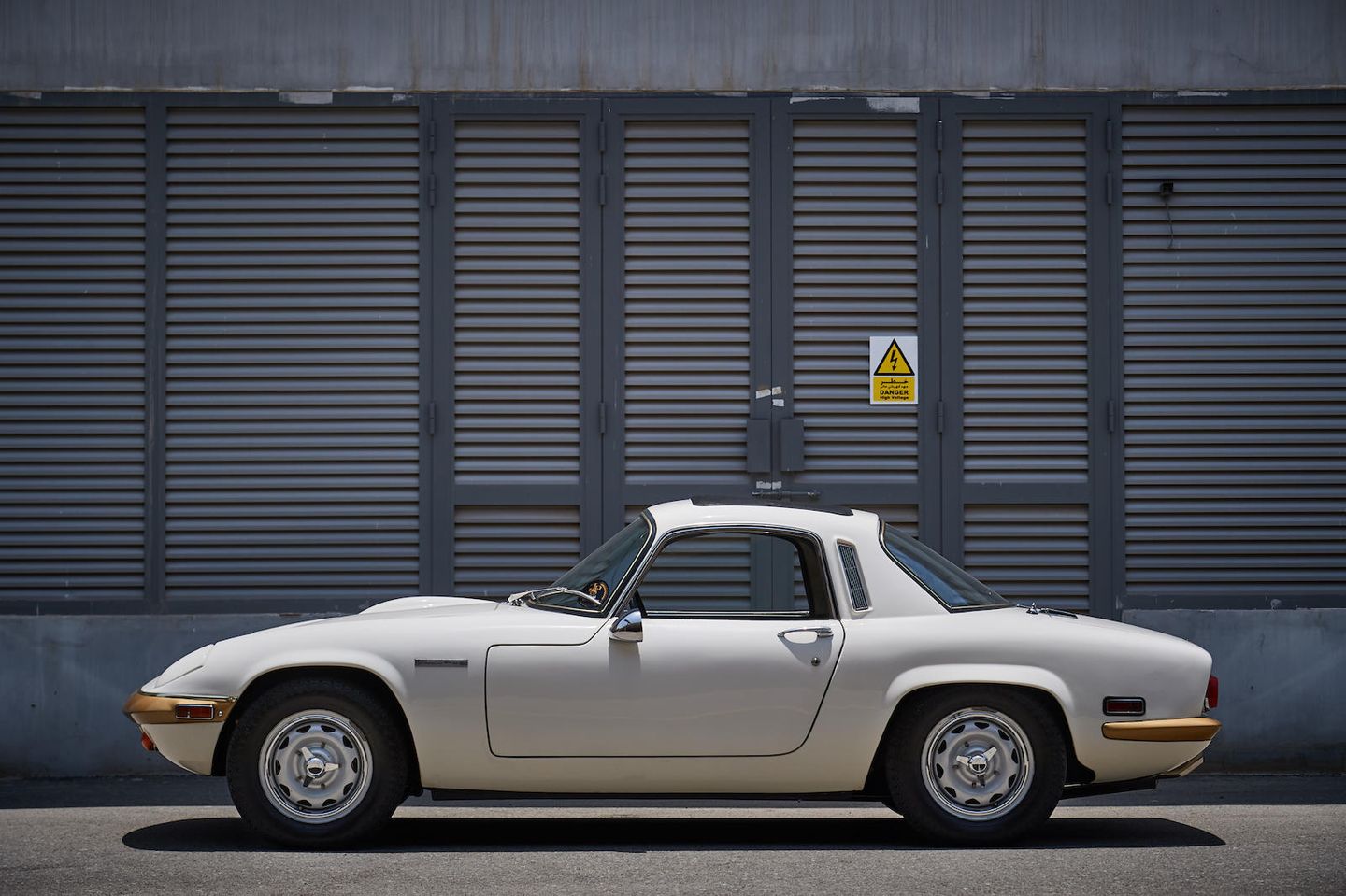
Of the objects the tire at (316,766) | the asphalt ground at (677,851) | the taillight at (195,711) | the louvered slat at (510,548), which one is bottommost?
the asphalt ground at (677,851)

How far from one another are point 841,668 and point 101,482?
564cm

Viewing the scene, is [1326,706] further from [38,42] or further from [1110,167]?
[38,42]

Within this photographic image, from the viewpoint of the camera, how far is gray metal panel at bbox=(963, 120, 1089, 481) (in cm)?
955

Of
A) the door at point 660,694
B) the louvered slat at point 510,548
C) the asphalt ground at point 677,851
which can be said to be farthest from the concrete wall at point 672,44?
the door at point 660,694

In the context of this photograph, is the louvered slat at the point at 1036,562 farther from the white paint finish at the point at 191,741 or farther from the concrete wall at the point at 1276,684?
the white paint finish at the point at 191,741

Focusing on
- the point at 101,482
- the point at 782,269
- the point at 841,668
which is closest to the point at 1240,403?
the point at 782,269

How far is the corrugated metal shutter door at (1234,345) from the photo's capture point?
31.1ft

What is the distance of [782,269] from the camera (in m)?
9.52

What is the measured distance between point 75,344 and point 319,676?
14.9 feet

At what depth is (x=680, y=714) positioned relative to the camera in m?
5.83

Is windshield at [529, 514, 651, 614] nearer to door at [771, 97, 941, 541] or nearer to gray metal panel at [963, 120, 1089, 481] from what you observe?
door at [771, 97, 941, 541]

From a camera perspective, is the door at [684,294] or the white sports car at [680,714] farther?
the door at [684,294]

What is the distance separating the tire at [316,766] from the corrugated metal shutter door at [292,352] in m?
3.57

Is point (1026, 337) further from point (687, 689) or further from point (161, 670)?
point (161, 670)
